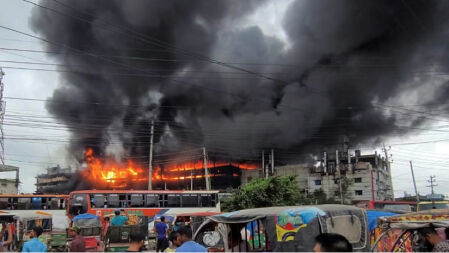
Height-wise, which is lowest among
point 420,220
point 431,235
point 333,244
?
point 431,235

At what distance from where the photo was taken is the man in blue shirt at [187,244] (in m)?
4.38

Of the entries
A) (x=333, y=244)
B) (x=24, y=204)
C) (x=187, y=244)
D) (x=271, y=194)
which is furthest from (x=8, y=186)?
(x=333, y=244)

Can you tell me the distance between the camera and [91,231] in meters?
14.7

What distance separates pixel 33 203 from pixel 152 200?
27.7 feet

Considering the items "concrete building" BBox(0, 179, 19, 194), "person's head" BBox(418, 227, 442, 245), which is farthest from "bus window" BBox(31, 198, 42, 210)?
"person's head" BBox(418, 227, 442, 245)

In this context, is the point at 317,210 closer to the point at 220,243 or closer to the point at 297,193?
the point at 220,243

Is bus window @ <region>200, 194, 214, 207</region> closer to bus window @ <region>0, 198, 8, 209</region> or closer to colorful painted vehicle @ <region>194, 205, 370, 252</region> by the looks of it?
bus window @ <region>0, 198, 8, 209</region>

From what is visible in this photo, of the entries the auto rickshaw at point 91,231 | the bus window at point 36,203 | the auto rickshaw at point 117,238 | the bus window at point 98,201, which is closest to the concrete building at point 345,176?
the bus window at point 98,201

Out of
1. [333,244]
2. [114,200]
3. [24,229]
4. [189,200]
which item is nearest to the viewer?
[333,244]

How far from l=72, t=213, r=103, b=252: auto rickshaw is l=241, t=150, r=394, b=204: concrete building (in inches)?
1648

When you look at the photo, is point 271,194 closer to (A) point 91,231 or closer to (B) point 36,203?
(A) point 91,231

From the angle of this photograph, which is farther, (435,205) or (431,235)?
(435,205)

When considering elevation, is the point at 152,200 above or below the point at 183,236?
below

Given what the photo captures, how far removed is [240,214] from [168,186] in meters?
61.6
